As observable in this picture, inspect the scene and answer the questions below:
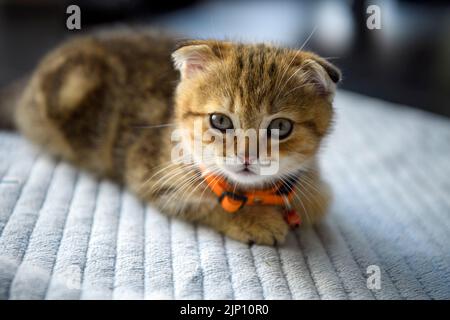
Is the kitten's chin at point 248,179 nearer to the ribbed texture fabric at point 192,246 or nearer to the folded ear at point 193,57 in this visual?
the ribbed texture fabric at point 192,246

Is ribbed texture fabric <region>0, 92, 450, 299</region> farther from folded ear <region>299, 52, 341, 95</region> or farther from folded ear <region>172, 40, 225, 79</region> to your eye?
folded ear <region>172, 40, 225, 79</region>

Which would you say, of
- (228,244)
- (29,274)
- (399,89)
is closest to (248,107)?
(228,244)


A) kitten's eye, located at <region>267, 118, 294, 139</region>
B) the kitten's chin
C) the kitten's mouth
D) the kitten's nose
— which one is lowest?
the kitten's chin

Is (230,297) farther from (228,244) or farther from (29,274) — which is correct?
(29,274)

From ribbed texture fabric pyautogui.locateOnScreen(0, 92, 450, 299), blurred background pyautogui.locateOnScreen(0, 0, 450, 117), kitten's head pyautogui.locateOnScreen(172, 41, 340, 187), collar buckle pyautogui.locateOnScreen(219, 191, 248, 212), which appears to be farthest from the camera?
blurred background pyautogui.locateOnScreen(0, 0, 450, 117)

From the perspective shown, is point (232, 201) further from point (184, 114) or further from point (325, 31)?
point (325, 31)

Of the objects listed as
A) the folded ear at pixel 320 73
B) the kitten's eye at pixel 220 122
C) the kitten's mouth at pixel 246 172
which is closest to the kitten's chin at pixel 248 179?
the kitten's mouth at pixel 246 172

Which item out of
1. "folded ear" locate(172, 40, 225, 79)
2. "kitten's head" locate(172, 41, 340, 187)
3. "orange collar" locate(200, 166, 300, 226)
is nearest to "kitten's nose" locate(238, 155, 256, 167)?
"kitten's head" locate(172, 41, 340, 187)

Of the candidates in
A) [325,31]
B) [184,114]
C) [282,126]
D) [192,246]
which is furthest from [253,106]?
[325,31]
